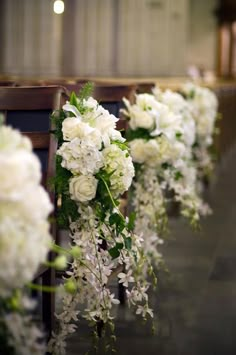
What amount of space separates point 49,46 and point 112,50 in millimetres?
2236

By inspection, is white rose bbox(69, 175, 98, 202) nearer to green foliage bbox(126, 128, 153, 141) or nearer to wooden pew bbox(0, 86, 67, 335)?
wooden pew bbox(0, 86, 67, 335)

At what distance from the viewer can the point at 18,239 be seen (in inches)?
65.4

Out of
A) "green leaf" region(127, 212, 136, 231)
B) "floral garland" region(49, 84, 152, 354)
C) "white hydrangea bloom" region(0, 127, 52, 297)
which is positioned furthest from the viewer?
"floral garland" region(49, 84, 152, 354)

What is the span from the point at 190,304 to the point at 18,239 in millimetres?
2533

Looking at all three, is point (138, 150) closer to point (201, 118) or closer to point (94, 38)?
point (201, 118)

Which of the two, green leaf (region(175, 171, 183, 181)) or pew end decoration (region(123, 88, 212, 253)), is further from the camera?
green leaf (region(175, 171, 183, 181))

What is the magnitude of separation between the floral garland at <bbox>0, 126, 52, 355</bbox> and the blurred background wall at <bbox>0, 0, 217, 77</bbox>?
929 cm

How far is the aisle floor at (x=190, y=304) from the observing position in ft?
11.2

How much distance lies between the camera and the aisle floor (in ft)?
11.2

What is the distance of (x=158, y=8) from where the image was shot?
49.1 feet

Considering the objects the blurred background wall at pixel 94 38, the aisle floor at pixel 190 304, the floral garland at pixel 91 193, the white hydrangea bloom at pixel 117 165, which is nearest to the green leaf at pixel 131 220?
the floral garland at pixel 91 193

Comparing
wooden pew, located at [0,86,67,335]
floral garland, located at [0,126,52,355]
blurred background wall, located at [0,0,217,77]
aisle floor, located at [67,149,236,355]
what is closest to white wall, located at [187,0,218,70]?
Answer: blurred background wall, located at [0,0,217,77]

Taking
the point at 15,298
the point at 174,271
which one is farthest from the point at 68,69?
the point at 15,298

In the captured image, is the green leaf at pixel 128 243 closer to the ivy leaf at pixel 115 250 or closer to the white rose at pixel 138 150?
the ivy leaf at pixel 115 250
